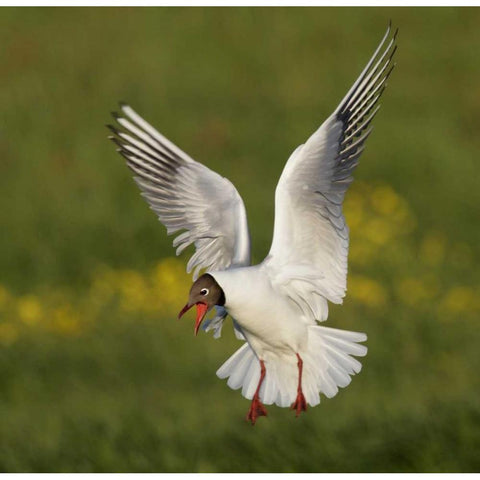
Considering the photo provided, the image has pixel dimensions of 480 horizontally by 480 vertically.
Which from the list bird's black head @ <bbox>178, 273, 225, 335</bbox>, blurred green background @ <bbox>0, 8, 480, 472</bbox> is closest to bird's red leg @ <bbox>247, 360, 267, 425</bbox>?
bird's black head @ <bbox>178, 273, 225, 335</bbox>

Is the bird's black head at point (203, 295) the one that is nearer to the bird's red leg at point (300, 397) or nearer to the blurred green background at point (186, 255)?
the bird's red leg at point (300, 397)

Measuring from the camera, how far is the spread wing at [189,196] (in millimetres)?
7887

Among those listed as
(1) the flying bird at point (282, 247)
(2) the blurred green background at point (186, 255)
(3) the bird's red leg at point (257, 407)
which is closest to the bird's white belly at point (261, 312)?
(1) the flying bird at point (282, 247)

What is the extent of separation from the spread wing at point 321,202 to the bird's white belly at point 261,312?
0.34 ft

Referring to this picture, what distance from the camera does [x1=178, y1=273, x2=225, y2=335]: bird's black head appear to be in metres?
7.27

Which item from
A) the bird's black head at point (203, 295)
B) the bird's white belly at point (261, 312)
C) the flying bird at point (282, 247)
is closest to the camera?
the bird's black head at point (203, 295)

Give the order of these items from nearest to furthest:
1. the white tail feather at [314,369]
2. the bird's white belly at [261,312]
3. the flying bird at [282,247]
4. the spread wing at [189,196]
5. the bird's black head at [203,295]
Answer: the bird's black head at [203,295] < the bird's white belly at [261,312] < the flying bird at [282,247] < the spread wing at [189,196] < the white tail feather at [314,369]

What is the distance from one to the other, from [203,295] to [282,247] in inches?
22.0

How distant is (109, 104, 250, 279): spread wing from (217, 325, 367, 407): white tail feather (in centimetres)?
53

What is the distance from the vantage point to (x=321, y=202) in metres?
7.66

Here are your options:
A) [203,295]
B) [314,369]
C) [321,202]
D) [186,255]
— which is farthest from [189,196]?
[186,255]

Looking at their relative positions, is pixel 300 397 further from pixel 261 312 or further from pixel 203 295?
pixel 203 295

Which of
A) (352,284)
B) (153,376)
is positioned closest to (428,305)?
(352,284)

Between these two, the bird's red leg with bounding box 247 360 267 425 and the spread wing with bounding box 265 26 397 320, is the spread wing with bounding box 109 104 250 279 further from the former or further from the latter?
the bird's red leg with bounding box 247 360 267 425
